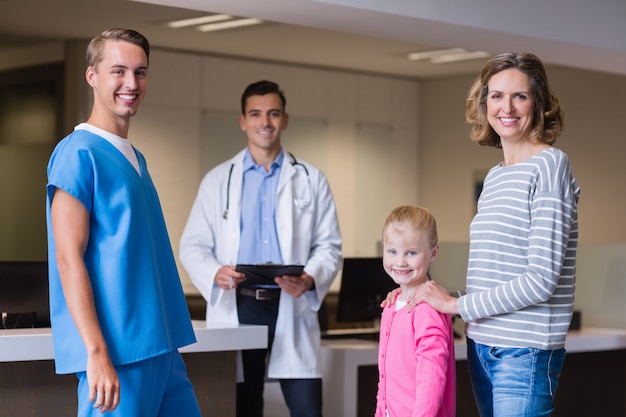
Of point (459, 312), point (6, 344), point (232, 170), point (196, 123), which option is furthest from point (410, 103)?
point (459, 312)

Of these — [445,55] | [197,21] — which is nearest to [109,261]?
[197,21]

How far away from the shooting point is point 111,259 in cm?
238

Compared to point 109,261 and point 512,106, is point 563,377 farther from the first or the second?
point 109,261

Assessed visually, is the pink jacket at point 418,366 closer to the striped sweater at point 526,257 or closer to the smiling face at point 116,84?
the striped sweater at point 526,257

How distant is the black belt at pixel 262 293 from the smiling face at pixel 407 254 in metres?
1.53

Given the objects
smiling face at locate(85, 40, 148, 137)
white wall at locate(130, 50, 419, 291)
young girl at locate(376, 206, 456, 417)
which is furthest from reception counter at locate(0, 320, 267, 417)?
white wall at locate(130, 50, 419, 291)

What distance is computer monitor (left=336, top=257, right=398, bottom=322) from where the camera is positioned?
5461mm

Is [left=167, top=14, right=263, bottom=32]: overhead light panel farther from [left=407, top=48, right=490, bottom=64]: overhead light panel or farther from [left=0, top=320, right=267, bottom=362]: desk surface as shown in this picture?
[left=0, top=320, right=267, bottom=362]: desk surface

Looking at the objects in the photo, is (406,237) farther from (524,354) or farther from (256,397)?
(256,397)

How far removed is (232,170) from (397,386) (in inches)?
76.0

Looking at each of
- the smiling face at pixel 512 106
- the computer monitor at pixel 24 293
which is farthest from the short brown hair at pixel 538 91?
the computer monitor at pixel 24 293

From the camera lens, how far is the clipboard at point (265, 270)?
3.93 m

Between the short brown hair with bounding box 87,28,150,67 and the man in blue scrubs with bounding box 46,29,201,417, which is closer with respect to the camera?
the man in blue scrubs with bounding box 46,29,201,417

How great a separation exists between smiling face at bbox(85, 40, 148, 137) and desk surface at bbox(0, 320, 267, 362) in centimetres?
117
